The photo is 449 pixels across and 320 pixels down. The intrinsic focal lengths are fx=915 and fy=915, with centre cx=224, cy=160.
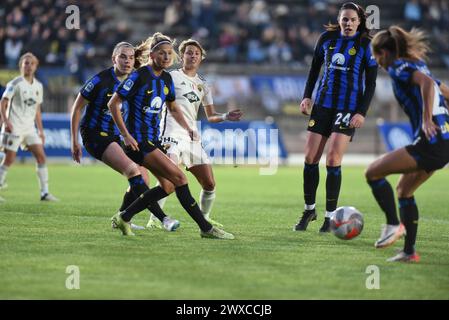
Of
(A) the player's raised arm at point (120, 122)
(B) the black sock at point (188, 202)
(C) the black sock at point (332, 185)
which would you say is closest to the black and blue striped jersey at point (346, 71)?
(C) the black sock at point (332, 185)

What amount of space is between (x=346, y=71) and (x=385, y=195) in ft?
7.80

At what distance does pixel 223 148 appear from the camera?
24.1 m

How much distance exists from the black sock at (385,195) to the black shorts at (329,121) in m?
1.90

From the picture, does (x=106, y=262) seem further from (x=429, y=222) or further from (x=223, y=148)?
(x=223, y=148)

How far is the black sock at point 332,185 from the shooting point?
10.5 metres

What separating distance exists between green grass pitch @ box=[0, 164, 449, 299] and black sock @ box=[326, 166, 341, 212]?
0.42 meters

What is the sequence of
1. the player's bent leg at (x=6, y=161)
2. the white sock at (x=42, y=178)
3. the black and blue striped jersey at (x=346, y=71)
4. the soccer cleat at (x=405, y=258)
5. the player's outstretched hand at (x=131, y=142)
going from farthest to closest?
the player's bent leg at (x=6, y=161) → the white sock at (x=42, y=178) → the black and blue striped jersey at (x=346, y=71) → the player's outstretched hand at (x=131, y=142) → the soccer cleat at (x=405, y=258)

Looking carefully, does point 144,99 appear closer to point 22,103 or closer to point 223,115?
point 223,115

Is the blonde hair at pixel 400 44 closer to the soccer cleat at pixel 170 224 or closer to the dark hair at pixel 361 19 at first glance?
the dark hair at pixel 361 19

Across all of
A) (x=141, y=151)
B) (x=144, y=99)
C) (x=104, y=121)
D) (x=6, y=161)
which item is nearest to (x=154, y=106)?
(x=144, y=99)

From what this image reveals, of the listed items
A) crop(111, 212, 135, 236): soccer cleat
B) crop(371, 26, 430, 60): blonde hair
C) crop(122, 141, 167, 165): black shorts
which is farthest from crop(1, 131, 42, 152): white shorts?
crop(371, 26, 430, 60): blonde hair

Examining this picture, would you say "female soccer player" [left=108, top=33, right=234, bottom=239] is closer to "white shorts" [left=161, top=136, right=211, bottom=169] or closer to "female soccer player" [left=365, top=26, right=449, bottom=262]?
"white shorts" [left=161, top=136, right=211, bottom=169]
